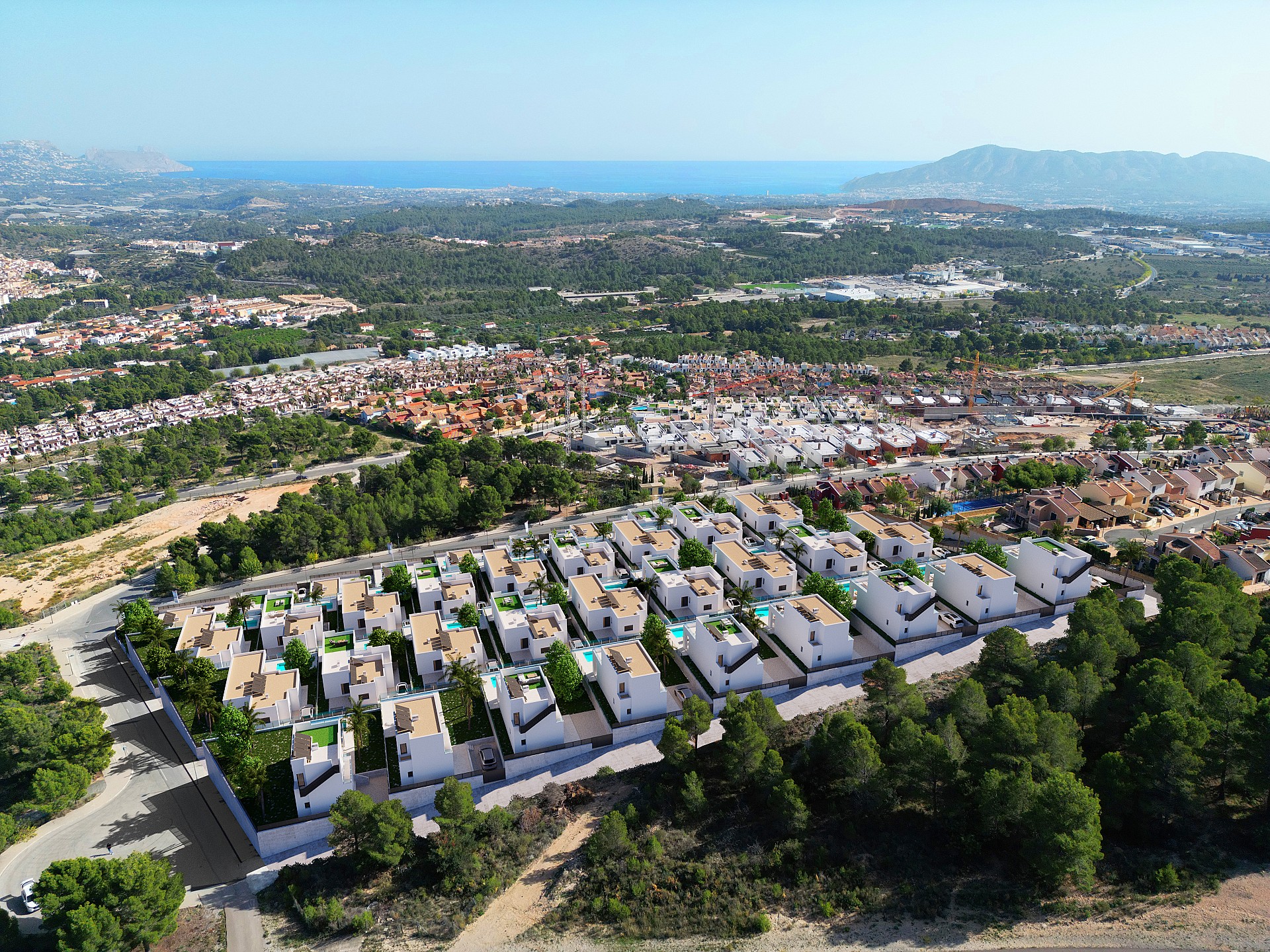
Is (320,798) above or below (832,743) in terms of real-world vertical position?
below

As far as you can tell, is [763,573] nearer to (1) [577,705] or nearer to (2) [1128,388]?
(1) [577,705]

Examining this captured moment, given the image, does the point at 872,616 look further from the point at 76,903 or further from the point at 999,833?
the point at 76,903

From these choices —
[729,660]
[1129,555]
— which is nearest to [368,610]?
[729,660]

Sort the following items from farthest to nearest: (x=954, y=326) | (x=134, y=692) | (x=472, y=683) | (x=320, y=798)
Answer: (x=954, y=326) → (x=134, y=692) → (x=472, y=683) → (x=320, y=798)

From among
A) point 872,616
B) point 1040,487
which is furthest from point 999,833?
point 1040,487

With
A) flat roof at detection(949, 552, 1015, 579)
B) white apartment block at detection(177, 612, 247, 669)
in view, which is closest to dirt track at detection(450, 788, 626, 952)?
white apartment block at detection(177, 612, 247, 669)

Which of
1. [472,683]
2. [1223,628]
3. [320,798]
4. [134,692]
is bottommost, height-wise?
[134,692]

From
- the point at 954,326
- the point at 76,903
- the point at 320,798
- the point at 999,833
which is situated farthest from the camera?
the point at 954,326

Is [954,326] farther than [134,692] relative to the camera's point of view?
Yes

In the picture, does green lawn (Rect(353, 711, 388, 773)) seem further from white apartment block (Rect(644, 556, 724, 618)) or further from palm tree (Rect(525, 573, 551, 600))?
white apartment block (Rect(644, 556, 724, 618))
